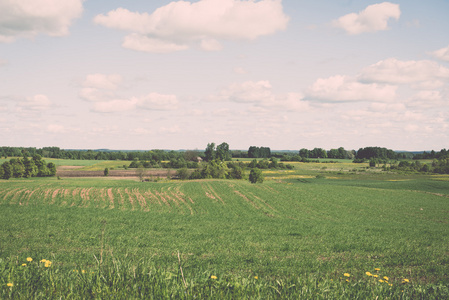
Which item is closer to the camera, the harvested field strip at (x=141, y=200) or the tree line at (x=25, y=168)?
the harvested field strip at (x=141, y=200)

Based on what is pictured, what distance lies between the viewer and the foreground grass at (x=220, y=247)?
4609mm

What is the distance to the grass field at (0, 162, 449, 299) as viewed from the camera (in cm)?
460

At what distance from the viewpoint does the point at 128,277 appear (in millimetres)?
4641

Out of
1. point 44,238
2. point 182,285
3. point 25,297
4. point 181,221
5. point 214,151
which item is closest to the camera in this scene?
point 25,297

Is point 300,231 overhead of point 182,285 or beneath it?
beneath

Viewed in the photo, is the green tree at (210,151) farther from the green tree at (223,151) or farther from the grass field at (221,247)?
the grass field at (221,247)

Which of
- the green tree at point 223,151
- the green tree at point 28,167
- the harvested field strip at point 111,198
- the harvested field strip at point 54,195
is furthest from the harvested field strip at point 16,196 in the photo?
the green tree at point 223,151

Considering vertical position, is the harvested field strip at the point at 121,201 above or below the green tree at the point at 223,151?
below

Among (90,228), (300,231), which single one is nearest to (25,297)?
(90,228)

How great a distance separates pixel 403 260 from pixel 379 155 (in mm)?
202135

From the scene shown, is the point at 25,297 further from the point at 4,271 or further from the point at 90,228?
the point at 90,228

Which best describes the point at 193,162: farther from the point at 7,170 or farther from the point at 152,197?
the point at 152,197

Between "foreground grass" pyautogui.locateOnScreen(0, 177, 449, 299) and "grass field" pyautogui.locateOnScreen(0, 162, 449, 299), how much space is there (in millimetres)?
42

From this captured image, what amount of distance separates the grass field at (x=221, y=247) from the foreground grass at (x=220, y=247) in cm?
4
